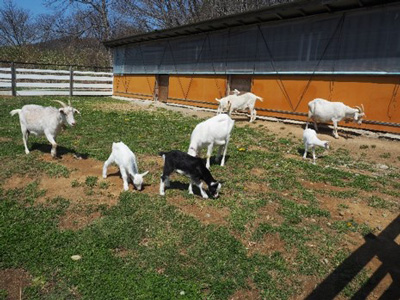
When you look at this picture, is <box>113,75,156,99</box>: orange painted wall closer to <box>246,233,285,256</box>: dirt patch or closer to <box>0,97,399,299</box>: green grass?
<box>0,97,399,299</box>: green grass

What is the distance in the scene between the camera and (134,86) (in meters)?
26.2

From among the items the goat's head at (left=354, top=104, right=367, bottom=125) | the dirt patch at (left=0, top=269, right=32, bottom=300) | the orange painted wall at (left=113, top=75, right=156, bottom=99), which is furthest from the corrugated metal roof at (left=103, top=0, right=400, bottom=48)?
the dirt patch at (left=0, top=269, right=32, bottom=300)

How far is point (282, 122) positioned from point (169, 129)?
612 centimetres

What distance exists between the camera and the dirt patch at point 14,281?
340 cm

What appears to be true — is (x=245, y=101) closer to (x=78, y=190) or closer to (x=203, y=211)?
(x=203, y=211)

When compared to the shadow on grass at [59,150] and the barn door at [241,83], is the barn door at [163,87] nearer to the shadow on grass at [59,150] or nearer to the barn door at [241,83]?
the barn door at [241,83]

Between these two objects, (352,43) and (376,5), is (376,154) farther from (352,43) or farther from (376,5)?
(376,5)

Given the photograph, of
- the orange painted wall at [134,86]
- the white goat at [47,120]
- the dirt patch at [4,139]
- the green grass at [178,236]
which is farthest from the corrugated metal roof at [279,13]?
the dirt patch at [4,139]

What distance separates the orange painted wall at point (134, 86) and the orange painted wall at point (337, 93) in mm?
10971

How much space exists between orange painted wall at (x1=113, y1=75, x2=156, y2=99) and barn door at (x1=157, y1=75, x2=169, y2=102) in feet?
1.89

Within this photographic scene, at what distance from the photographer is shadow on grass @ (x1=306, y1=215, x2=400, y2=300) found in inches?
146

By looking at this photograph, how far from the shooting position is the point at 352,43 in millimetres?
12305

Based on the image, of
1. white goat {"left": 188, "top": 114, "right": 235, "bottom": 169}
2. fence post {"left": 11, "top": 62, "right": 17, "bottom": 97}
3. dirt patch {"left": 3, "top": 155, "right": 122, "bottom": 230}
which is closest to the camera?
dirt patch {"left": 3, "top": 155, "right": 122, "bottom": 230}

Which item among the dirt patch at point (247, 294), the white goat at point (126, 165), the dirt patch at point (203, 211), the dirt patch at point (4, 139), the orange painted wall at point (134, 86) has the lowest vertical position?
the dirt patch at point (247, 294)
